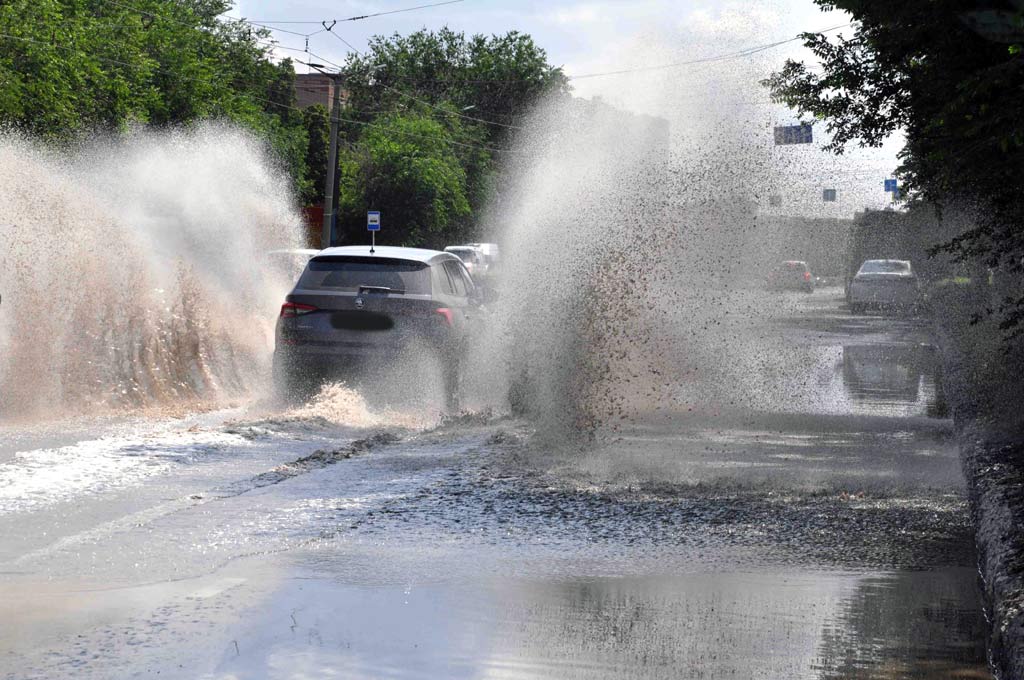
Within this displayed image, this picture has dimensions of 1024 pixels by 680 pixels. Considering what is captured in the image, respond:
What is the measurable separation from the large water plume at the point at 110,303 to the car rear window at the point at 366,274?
8.45 ft

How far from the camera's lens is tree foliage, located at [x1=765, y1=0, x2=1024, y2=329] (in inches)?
279

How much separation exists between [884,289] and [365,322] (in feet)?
103

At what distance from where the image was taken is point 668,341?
1933 centimetres

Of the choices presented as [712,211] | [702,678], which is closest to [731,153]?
[712,211]

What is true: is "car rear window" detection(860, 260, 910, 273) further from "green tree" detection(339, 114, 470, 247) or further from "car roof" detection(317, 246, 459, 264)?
"car roof" detection(317, 246, 459, 264)

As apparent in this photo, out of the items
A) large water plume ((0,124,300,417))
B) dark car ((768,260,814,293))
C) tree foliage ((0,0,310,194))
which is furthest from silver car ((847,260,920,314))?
large water plume ((0,124,300,417))

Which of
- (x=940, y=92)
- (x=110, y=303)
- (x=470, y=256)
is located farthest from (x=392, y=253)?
(x=470, y=256)

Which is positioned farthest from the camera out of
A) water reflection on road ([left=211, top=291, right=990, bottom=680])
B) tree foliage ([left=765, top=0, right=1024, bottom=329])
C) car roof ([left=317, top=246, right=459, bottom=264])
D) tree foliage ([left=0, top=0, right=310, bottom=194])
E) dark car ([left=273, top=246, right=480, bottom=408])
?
tree foliage ([left=0, top=0, right=310, bottom=194])

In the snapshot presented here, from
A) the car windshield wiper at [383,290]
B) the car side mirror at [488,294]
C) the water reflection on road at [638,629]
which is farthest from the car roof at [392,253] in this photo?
the water reflection on road at [638,629]

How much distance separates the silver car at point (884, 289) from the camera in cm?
4119

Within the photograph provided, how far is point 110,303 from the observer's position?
15.4 meters

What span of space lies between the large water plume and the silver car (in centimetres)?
2437

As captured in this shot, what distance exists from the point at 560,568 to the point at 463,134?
7073cm

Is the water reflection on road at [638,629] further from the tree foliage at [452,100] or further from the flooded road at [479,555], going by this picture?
the tree foliage at [452,100]
